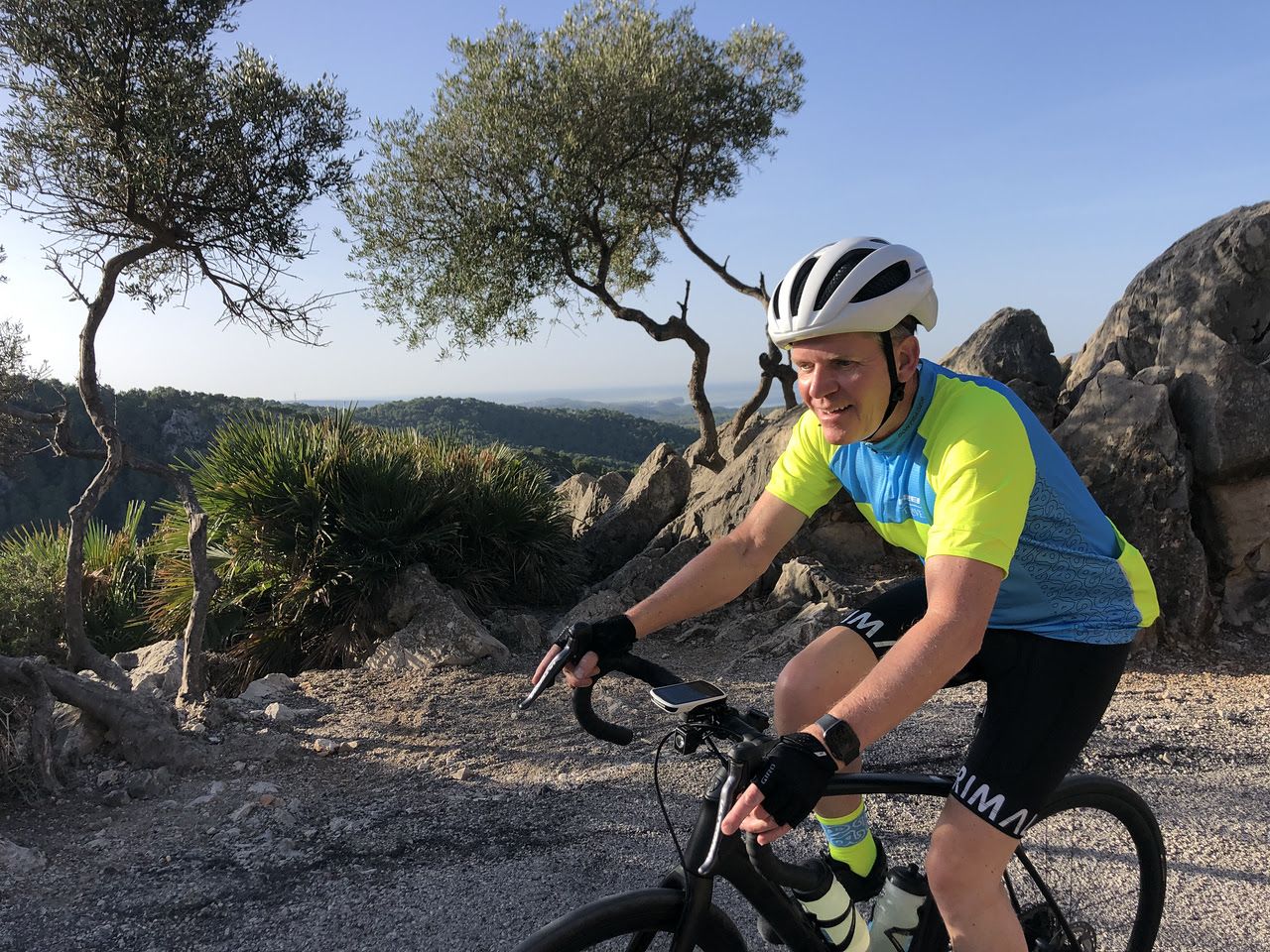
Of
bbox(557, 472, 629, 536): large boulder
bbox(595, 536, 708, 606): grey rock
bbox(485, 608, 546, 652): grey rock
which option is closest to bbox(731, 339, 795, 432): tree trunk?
bbox(557, 472, 629, 536): large boulder

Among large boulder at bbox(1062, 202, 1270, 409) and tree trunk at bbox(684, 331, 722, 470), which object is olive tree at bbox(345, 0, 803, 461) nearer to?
tree trunk at bbox(684, 331, 722, 470)

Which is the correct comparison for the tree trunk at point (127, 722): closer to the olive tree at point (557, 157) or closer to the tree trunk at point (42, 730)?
the tree trunk at point (42, 730)

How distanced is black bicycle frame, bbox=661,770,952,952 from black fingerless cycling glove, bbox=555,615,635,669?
0.40 m

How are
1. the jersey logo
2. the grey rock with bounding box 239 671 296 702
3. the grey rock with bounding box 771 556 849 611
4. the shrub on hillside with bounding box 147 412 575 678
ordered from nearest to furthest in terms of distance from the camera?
the jersey logo
the grey rock with bounding box 239 671 296 702
the grey rock with bounding box 771 556 849 611
the shrub on hillside with bounding box 147 412 575 678

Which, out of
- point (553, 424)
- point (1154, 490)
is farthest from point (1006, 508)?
point (553, 424)

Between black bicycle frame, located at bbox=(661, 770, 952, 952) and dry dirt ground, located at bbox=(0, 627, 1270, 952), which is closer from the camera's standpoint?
black bicycle frame, located at bbox=(661, 770, 952, 952)

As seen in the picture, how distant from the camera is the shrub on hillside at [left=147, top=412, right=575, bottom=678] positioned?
8.02m

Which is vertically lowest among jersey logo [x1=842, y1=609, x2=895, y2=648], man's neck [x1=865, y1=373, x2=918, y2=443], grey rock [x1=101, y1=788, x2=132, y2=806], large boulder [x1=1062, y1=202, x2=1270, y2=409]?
grey rock [x1=101, y1=788, x2=132, y2=806]

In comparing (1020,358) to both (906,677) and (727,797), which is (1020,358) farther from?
(727,797)

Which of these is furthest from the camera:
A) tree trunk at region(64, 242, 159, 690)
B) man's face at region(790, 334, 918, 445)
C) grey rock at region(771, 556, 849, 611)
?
grey rock at region(771, 556, 849, 611)

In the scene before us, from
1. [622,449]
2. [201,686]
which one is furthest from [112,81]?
[622,449]

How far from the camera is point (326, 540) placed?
8188 mm

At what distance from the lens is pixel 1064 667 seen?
2123 mm

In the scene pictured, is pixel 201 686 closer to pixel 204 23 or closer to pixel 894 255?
pixel 204 23
